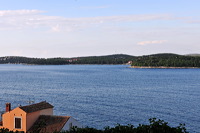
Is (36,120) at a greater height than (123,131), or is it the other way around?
(123,131)

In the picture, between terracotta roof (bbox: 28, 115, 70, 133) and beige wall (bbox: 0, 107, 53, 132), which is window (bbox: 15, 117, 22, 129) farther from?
terracotta roof (bbox: 28, 115, 70, 133)

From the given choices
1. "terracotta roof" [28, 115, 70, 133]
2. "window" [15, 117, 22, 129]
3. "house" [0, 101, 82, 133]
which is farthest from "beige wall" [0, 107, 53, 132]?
"terracotta roof" [28, 115, 70, 133]

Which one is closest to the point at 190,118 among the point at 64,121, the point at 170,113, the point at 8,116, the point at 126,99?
the point at 170,113

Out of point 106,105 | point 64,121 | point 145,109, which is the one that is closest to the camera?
point 64,121

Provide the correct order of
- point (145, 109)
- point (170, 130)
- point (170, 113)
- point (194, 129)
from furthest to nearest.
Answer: point (145, 109), point (170, 113), point (194, 129), point (170, 130)

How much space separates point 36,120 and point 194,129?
21.0 meters

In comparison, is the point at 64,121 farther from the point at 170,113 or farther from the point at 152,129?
the point at 170,113

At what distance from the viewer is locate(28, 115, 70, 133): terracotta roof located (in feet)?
82.4

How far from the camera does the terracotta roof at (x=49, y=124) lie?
25.1 meters

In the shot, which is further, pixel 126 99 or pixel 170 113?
pixel 126 99

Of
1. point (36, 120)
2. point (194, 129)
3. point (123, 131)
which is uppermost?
point (123, 131)

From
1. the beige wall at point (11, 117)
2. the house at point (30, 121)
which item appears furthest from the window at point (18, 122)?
the beige wall at point (11, 117)

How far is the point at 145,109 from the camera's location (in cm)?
5141

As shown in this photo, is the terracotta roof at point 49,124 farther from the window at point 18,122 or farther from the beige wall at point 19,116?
the window at point 18,122
